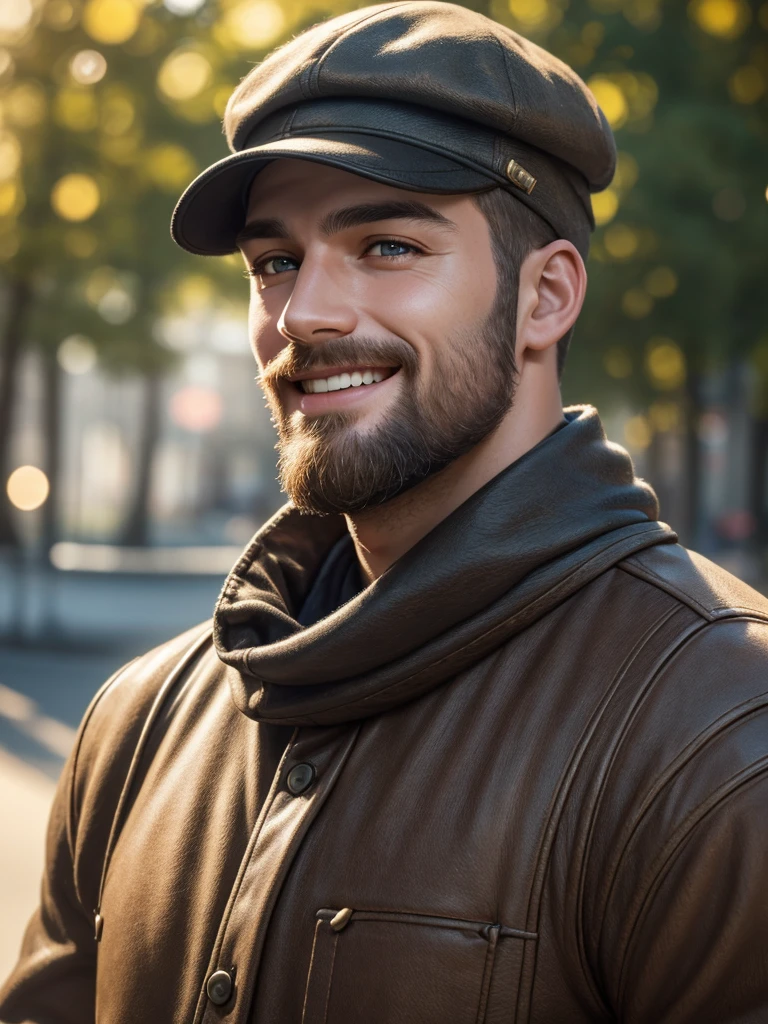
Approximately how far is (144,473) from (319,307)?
23.8 meters

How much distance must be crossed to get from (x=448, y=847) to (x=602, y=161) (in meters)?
1.13

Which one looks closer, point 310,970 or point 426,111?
point 310,970

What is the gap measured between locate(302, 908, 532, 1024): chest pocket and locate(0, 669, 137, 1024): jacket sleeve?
660 millimetres

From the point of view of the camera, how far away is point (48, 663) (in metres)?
12.1

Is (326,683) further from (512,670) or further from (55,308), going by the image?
(55,308)

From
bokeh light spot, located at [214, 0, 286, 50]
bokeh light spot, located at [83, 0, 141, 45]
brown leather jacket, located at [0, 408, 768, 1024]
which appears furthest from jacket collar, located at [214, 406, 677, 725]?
bokeh light spot, located at [83, 0, 141, 45]

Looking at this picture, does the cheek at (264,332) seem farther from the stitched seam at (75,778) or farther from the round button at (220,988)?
the round button at (220,988)

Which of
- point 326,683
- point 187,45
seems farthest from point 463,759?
point 187,45

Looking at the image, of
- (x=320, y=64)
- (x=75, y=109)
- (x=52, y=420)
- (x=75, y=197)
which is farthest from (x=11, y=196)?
(x=320, y=64)

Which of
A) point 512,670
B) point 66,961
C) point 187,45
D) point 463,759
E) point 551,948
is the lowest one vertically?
point 66,961

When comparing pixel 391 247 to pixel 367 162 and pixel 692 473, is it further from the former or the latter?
pixel 692 473

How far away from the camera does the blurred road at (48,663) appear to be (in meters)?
6.40

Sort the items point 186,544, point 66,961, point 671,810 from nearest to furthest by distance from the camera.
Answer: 1. point 671,810
2. point 66,961
3. point 186,544

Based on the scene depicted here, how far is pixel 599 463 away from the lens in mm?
1933
